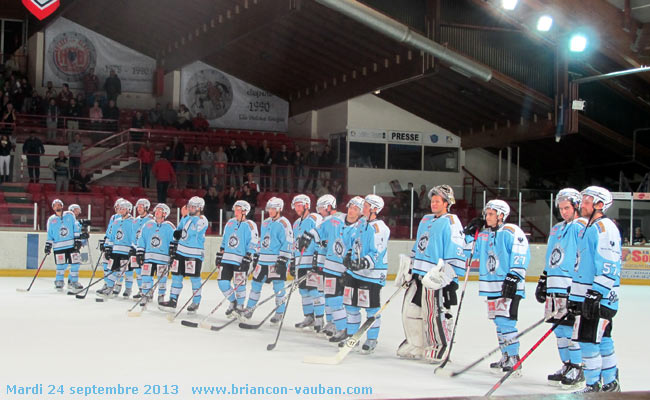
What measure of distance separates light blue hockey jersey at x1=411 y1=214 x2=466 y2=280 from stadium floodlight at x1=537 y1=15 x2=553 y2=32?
32.5 ft

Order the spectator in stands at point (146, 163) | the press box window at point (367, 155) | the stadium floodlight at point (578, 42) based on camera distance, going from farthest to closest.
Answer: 1. the press box window at point (367, 155)
2. the spectator in stands at point (146, 163)
3. the stadium floodlight at point (578, 42)

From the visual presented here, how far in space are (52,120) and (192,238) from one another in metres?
12.1

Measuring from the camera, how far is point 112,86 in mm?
22422

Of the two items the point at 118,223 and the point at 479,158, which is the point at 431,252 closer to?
the point at 118,223

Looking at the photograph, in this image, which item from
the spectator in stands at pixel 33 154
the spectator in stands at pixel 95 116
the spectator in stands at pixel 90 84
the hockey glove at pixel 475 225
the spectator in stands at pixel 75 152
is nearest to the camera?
the hockey glove at pixel 475 225

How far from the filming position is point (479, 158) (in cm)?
2334

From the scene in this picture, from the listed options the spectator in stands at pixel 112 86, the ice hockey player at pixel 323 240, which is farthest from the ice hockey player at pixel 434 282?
the spectator in stands at pixel 112 86

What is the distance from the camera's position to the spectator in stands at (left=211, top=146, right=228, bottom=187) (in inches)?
728

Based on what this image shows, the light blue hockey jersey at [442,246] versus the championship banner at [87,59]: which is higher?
the championship banner at [87,59]

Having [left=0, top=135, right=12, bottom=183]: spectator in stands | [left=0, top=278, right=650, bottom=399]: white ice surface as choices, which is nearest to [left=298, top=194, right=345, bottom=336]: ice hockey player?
[left=0, top=278, right=650, bottom=399]: white ice surface

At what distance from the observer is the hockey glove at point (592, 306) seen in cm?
512

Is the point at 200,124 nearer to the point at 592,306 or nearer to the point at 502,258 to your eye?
the point at 502,258

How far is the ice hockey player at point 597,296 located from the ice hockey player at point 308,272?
144 inches

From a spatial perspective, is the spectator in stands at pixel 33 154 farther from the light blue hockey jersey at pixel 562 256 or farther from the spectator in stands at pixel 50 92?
the light blue hockey jersey at pixel 562 256
